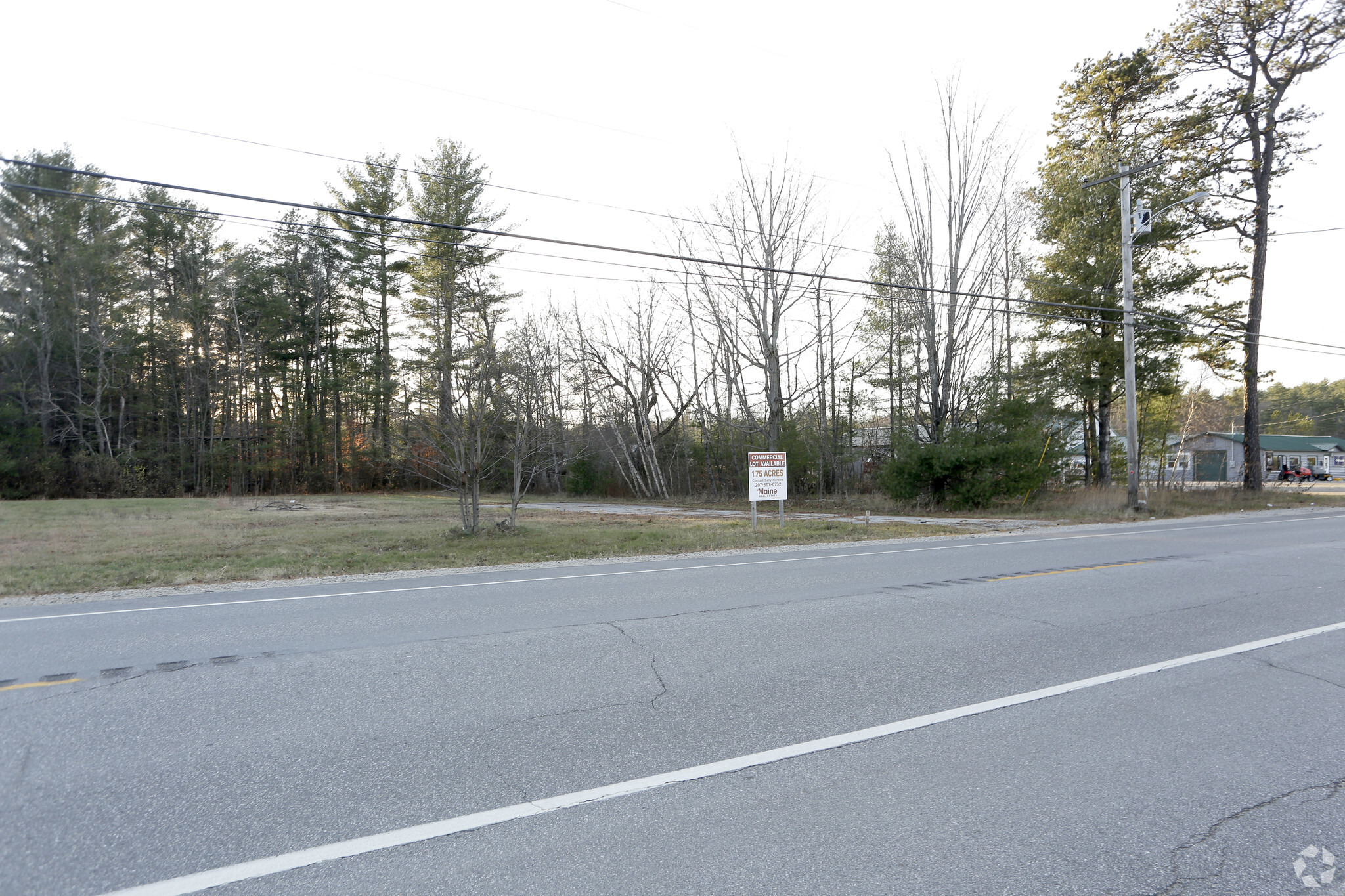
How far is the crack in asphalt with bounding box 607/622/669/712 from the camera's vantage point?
4750mm

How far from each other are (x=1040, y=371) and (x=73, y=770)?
32.6 metres

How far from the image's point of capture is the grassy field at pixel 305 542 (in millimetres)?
11570

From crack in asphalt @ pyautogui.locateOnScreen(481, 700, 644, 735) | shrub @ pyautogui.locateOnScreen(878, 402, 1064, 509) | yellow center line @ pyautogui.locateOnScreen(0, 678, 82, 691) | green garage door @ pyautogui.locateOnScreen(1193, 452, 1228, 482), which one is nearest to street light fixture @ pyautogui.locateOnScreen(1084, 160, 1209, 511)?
shrub @ pyautogui.locateOnScreen(878, 402, 1064, 509)

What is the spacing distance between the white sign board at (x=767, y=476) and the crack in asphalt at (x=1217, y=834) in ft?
46.6

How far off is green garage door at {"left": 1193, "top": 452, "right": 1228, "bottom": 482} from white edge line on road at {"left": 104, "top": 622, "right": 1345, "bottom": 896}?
2471 inches

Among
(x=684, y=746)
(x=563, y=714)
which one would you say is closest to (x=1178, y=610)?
(x=684, y=746)

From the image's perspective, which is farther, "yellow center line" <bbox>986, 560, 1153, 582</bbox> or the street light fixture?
the street light fixture

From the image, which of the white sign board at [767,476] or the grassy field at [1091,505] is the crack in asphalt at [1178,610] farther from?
the grassy field at [1091,505]

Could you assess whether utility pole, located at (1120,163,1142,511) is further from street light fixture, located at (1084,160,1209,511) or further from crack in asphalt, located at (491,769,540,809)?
crack in asphalt, located at (491,769,540,809)

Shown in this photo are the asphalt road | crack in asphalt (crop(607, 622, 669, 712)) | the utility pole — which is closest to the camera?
the asphalt road

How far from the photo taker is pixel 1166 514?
878 inches

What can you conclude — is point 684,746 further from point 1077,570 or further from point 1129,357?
point 1129,357

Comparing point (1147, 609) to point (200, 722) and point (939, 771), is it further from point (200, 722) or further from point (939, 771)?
point (200, 722)

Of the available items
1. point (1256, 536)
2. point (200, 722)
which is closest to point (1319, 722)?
point (200, 722)
